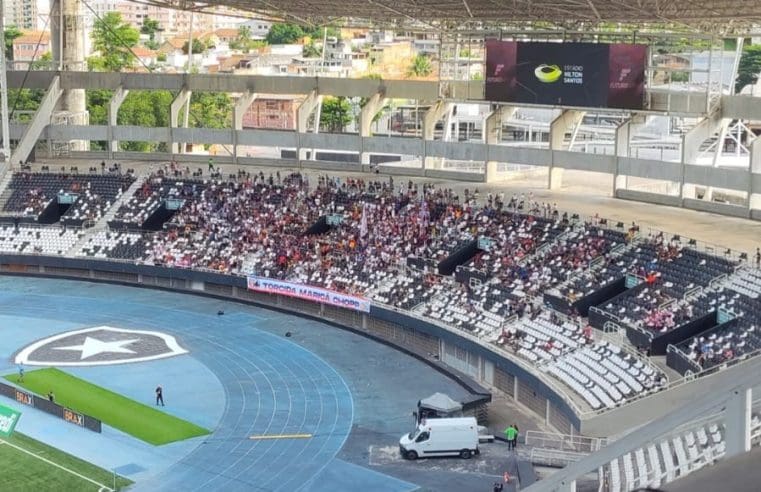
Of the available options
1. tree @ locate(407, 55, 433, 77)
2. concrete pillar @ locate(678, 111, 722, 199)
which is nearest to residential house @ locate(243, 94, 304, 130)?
tree @ locate(407, 55, 433, 77)

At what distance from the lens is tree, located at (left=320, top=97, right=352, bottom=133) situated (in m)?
110

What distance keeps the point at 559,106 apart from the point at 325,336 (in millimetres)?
15198

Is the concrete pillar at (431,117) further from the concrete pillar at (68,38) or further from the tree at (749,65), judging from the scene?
the tree at (749,65)

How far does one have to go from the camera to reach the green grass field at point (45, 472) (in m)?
31.7

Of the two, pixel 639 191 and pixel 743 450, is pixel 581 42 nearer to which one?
pixel 639 191

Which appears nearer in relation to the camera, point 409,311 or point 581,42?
point 409,311

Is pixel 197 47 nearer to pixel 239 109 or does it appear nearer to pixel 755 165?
pixel 239 109

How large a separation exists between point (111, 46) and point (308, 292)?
8110 centimetres

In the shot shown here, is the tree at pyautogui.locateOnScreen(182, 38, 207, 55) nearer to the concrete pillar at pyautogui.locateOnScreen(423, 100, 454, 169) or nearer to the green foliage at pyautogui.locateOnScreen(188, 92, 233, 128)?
the green foliage at pyautogui.locateOnScreen(188, 92, 233, 128)

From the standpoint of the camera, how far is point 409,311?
46.8 m

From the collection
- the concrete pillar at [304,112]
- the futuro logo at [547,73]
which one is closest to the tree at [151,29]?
the concrete pillar at [304,112]

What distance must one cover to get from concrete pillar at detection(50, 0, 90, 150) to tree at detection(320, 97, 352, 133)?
1485 inches

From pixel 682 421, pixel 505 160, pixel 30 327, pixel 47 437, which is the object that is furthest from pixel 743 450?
pixel 505 160

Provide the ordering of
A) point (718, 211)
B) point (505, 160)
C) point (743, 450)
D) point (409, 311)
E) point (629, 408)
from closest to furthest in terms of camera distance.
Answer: point (743, 450), point (629, 408), point (409, 311), point (718, 211), point (505, 160)
